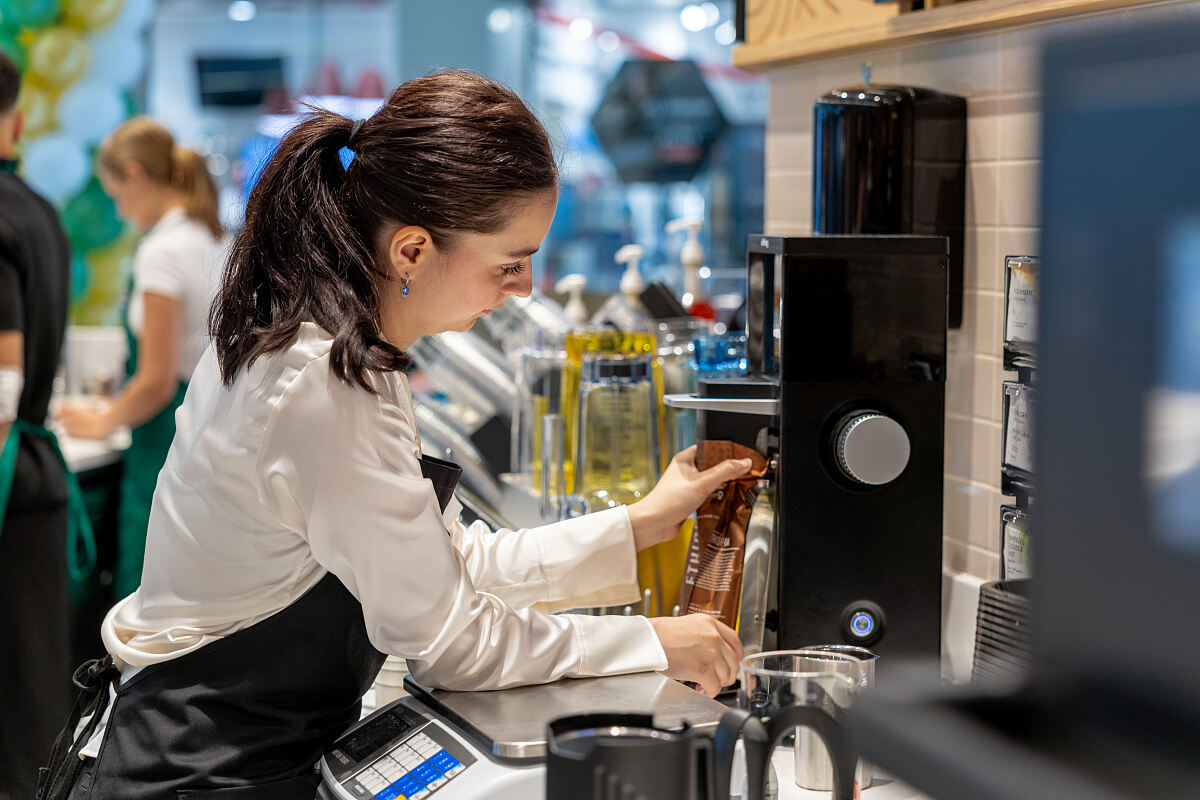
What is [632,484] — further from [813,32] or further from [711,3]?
[711,3]

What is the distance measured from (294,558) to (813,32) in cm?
121

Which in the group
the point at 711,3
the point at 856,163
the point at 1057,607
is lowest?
the point at 1057,607

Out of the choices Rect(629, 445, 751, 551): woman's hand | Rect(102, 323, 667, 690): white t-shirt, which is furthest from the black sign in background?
Rect(102, 323, 667, 690): white t-shirt

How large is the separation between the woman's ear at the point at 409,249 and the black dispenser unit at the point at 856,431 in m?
0.38

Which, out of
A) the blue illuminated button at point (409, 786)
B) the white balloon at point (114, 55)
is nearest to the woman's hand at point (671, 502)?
the blue illuminated button at point (409, 786)

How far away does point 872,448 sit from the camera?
4.44 ft

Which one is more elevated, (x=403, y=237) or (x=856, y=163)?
(x=856, y=163)

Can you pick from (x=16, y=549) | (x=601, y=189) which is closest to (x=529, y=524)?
(x=16, y=549)

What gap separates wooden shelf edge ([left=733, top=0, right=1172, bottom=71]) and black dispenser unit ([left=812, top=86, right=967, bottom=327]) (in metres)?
0.10

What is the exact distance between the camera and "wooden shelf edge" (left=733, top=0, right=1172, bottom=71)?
4.64ft

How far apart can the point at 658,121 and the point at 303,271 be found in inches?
156

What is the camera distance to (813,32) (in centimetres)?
196

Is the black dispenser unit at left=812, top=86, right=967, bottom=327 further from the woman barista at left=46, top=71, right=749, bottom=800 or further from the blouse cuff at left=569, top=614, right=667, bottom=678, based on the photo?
the blouse cuff at left=569, top=614, right=667, bottom=678

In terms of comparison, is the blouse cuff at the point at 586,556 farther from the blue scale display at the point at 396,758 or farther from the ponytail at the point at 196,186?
the ponytail at the point at 196,186
